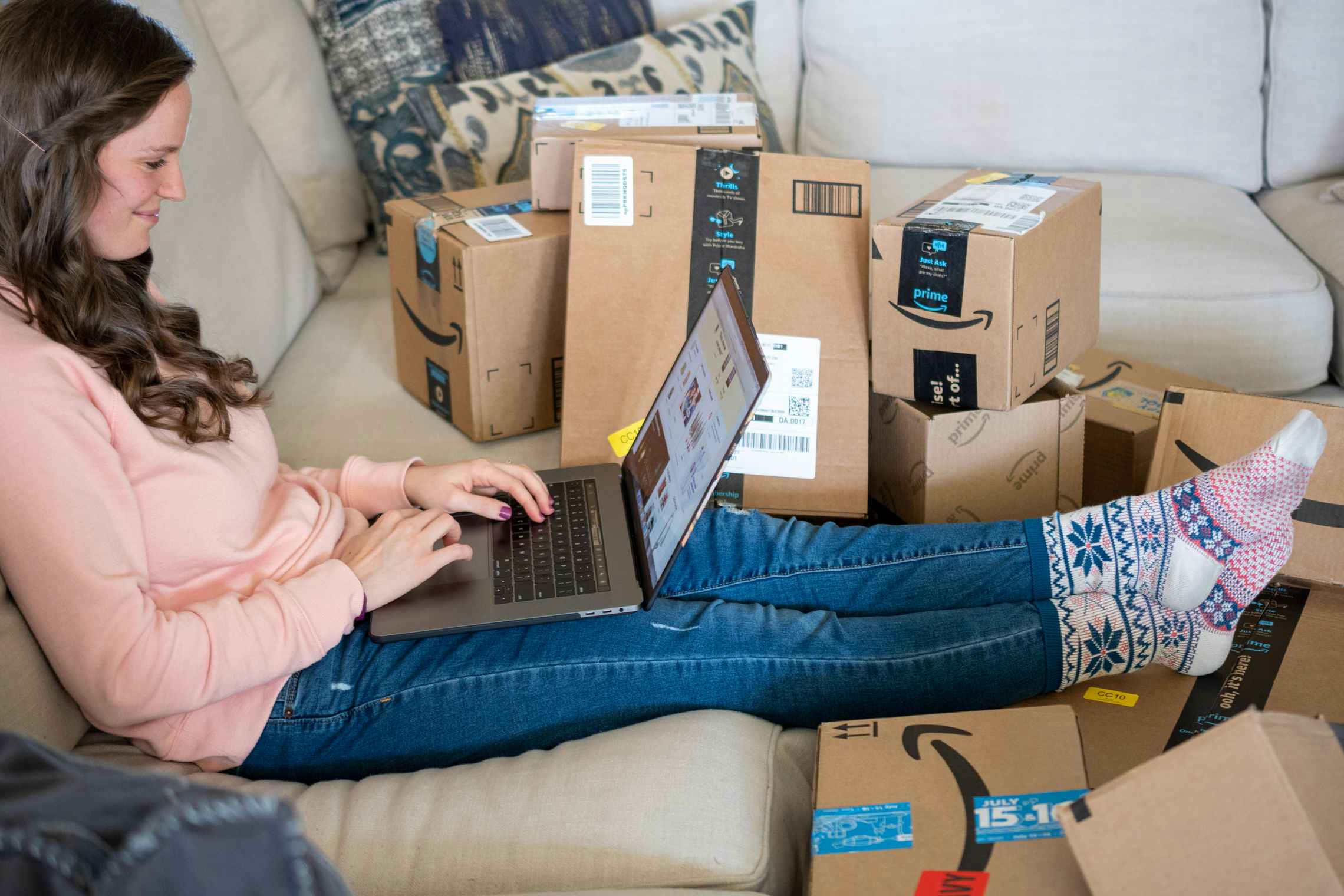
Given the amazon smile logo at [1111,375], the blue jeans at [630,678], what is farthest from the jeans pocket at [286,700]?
the amazon smile logo at [1111,375]

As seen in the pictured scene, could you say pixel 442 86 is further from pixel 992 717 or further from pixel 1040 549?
pixel 992 717

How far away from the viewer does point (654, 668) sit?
1.06 m

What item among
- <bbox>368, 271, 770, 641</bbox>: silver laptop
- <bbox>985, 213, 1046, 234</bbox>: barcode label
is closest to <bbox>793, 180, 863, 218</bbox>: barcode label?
<bbox>985, 213, 1046, 234</bbox>: barcode label

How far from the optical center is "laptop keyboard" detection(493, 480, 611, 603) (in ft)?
3.67

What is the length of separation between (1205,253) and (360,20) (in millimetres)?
1531

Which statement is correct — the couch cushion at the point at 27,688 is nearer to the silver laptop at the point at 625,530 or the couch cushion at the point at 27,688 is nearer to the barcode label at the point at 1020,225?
the silver laptop at the point at 625,530

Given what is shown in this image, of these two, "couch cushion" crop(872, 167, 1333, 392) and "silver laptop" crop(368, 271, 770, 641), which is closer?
"silver laptop" crop(368, 271, 770, 641)

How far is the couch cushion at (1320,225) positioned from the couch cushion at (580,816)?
1333 mm

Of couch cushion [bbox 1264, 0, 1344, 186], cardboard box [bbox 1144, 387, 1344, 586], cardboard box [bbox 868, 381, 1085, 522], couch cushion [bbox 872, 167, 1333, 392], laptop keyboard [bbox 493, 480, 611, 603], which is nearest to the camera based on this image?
laptop keyboard [bbox 493, 480, 611, 603]

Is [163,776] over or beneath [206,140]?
beneath

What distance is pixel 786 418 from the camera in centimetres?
141

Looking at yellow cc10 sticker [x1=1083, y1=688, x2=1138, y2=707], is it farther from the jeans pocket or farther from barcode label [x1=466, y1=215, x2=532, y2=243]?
barcode label [x1=466, y1=215, x2=532, y2=243]

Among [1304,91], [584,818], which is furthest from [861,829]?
[1304,91]

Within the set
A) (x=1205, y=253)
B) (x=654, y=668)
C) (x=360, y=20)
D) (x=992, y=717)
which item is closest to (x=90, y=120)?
(x=654, y=668)
